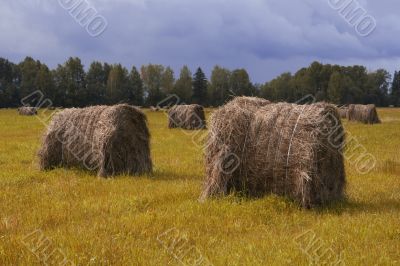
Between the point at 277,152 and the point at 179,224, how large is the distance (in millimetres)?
3182

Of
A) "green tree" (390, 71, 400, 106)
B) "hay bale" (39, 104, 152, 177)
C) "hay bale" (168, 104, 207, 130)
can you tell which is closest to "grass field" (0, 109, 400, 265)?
"hay bale" (39, 104, 152, 177)

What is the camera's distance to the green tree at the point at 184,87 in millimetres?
101875

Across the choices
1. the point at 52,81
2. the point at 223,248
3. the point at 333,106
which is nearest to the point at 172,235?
the point at 223,248

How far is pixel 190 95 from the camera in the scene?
338ft

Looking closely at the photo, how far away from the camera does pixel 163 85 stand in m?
110

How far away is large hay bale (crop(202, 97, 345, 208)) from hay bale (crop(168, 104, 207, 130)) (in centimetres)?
2624

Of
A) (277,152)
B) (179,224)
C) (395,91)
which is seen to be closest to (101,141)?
(277,152)

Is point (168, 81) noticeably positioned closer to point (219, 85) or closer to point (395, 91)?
point (219, 85)

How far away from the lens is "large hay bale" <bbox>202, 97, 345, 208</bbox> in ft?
34.6

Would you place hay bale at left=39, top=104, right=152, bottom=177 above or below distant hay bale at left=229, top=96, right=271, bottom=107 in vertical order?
below

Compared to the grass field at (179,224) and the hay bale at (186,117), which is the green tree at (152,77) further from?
the grass field at (179,224)

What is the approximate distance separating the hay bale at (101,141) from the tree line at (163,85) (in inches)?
2773

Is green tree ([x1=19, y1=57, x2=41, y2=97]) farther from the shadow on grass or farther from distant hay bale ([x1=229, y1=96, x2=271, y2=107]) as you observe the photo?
the shadow on grass

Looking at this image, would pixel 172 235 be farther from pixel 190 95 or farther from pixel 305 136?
pixel 190 95
